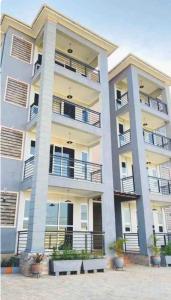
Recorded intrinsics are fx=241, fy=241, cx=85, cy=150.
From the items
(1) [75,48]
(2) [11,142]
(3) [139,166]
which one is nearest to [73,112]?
(1) [75,48]

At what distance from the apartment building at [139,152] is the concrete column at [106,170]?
1.06 m

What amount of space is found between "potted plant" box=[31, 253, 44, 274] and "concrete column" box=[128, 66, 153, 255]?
22.7ft

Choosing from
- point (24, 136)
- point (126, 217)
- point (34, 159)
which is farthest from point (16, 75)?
point (126, 217)

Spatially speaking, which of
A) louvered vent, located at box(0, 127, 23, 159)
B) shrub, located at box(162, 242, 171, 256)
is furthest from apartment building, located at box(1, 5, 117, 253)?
shrub, located at box(162, 242, 171, 256)

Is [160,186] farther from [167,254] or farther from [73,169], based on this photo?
[73,169]

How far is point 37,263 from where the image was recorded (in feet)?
30.8

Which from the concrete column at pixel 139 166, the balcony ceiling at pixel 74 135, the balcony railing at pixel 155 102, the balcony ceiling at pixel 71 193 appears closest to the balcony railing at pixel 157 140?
the concrete column at pixel 139 166

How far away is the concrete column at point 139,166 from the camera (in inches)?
566

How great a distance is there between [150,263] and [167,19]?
517 inches

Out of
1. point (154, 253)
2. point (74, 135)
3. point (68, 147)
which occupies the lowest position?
point (154, 253)

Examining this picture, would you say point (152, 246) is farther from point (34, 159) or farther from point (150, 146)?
point (34, 159)

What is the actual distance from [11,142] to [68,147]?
378 centimetres

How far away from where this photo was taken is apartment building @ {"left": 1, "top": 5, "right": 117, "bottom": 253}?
11688 millimetres

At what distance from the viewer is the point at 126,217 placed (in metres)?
16.9
